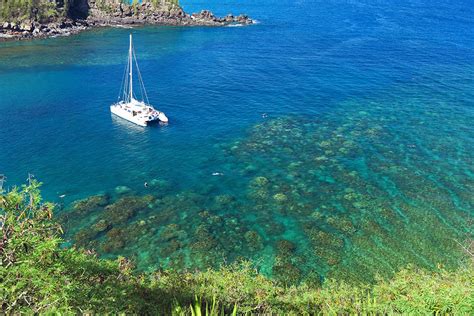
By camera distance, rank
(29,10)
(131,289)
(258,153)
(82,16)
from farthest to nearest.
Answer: (82,16) → (29,10) → (258,153) → (131,289)

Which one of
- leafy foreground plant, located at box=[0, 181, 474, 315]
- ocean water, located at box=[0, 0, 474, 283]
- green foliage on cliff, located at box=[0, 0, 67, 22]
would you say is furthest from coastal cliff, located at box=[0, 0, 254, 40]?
leafy foreground plant, located at box=[0, 181, 474, 315]

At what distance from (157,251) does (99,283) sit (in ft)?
75.9

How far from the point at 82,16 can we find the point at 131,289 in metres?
172

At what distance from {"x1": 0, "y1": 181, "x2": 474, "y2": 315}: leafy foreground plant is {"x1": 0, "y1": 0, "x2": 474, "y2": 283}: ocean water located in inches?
505

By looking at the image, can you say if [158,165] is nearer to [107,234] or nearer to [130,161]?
[130,161]

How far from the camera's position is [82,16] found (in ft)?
561

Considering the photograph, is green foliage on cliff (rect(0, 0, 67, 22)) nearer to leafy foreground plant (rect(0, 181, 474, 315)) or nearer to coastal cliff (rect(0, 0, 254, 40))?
coastal cliff (rect(0, 0, 254, 40))

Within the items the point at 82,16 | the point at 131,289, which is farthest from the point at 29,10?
the point at 131,289

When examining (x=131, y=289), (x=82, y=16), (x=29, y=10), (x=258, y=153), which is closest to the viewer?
(x=131, y=289)

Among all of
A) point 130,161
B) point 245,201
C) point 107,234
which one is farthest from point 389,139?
point 107,234

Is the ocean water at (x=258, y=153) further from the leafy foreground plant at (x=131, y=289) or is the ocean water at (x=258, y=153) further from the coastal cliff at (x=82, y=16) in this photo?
the coastal cliff at (x=82, y=16)

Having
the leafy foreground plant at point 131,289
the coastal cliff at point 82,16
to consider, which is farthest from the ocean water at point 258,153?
the coastal cliff at point 82,16

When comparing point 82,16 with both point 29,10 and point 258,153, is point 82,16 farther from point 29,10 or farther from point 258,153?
point 258,153

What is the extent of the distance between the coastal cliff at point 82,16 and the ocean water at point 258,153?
16.5 meters
